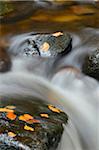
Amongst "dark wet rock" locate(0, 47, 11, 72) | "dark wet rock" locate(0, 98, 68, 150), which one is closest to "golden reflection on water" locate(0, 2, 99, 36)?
"dark wet rock" locate(0, 47, 11, 72)

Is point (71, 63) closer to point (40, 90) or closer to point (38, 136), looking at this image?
point (40, 90)

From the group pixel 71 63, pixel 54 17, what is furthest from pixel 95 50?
pixel 54 17

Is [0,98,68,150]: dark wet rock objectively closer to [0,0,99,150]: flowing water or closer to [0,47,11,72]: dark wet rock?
[0,0,99,150]: flowing water

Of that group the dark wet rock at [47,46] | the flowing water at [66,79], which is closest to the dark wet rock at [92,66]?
the flowing water at [66,79]

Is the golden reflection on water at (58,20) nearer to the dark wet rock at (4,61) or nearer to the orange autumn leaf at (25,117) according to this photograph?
the dark wet rock at (4,61)

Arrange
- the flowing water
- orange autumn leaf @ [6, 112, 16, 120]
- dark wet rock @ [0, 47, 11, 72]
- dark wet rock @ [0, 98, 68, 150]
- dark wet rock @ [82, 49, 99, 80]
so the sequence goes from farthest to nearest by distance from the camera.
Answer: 1. dark wet rock @ [0, 47, 11, 72]
2. dark wet rock @ [82, 49, 99, 80]
3. the flowing water
4. orange autumn leaf @ [6, 112, 16, 120]
5. dark wet rock @ [0, 98, 68, 150]
